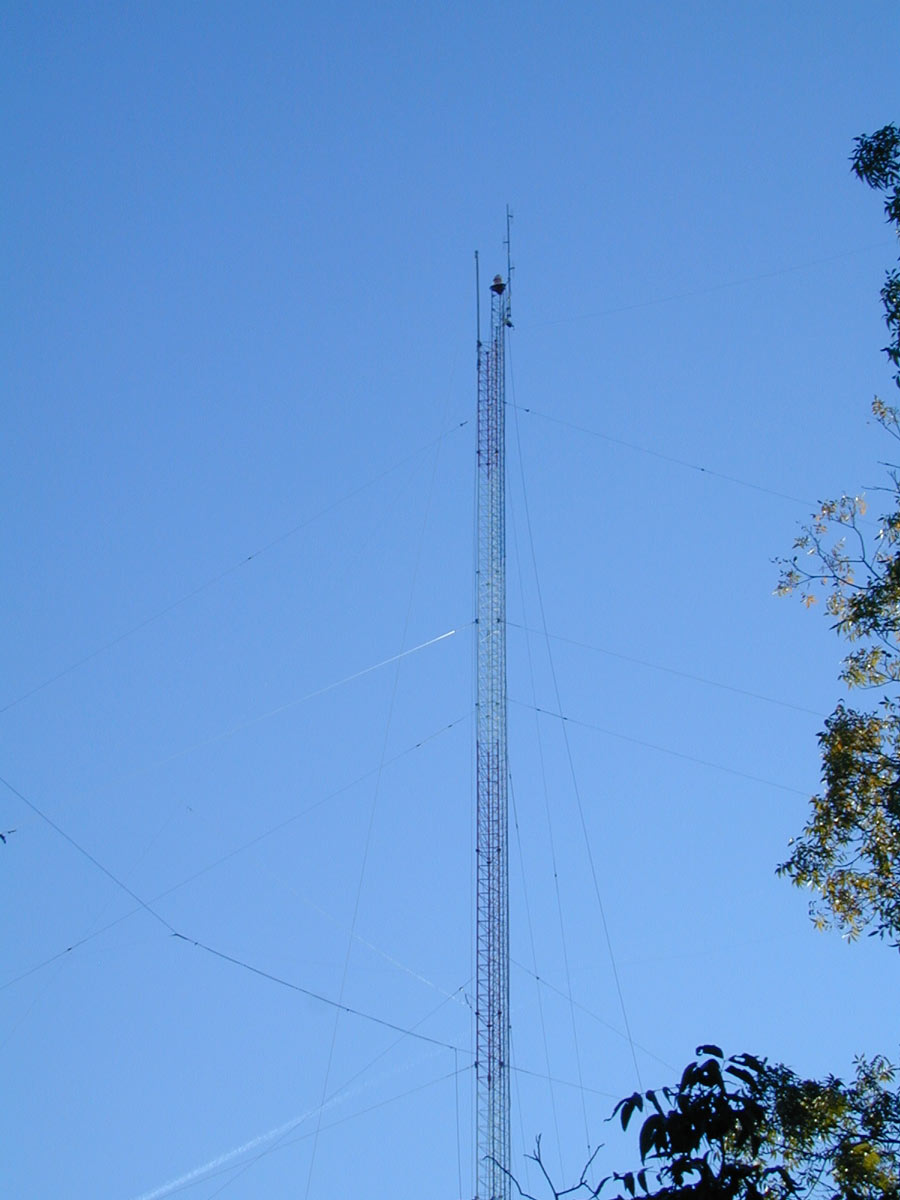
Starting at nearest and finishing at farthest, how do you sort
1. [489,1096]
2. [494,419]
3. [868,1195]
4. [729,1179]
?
[729,1179], [868,1195], [489,1096], [494,419]

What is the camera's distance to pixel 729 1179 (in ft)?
25.4

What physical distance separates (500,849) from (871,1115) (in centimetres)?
2742

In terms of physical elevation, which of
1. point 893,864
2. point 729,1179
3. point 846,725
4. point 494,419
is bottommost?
point 729,1179

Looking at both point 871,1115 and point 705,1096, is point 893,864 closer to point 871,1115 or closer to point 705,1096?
point 871,1115

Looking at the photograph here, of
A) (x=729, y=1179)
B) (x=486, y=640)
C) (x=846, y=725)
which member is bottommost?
(x=729, y=1179)

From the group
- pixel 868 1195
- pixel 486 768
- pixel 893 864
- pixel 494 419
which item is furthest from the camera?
pixel 494 419

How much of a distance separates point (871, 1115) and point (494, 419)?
108 feet

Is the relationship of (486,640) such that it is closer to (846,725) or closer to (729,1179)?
(846,725)

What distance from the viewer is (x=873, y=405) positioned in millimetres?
16656

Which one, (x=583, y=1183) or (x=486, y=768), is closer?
(x=583, y=1183)

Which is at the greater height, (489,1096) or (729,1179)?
(489,1096)

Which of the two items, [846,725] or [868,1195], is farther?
[846,725]

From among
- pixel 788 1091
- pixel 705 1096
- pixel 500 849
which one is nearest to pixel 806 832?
pixel 788 1091

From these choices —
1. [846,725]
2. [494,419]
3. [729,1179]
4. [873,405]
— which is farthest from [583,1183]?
[494,419]
